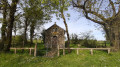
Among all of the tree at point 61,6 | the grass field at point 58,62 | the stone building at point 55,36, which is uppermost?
the tree at point 61,6

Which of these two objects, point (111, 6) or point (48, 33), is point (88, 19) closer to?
point (111, 6)

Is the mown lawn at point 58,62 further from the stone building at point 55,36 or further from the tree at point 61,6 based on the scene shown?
the stone building at point 55,36

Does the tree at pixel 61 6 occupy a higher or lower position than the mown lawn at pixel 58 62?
higher

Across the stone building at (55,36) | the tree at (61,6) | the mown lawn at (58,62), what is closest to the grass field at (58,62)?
the mown lawn at (58,62)

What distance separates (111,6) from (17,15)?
15.4 meters

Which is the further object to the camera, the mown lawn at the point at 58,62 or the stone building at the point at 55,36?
the stone building at the point at 55,36

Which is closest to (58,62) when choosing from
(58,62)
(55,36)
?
(58,62)

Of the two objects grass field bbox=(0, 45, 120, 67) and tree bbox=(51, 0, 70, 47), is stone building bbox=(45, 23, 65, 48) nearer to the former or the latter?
tree bbox=(51, 0, 70, 47)

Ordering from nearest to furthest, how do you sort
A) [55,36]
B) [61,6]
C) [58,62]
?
[58,62]
[61,6]
[55,36]

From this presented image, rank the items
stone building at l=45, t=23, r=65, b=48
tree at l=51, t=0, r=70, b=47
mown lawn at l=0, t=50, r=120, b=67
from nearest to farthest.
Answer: mown lawn at l=0, t=50, r=120, b=67
tree at l=51, t=0, r=70, b=47
stone building at l=45, t=23, r=65, b=48

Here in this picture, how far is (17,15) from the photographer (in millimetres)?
14672

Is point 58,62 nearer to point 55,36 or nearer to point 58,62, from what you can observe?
point 58,62

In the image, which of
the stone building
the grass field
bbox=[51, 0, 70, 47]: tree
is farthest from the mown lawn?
the stone building

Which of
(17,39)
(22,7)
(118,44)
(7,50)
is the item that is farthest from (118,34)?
(17,39)
